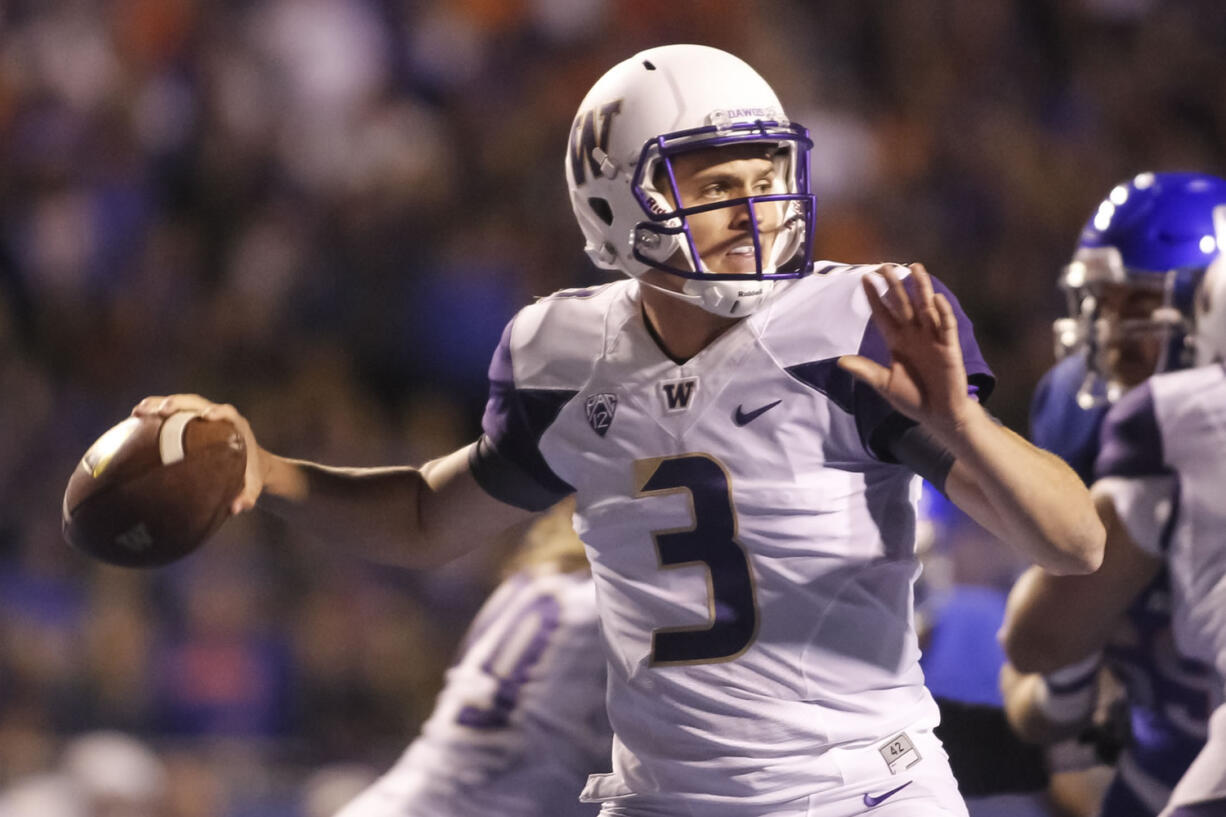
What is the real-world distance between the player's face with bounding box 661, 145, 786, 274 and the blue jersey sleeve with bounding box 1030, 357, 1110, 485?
56.5 inches

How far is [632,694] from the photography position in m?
2.43

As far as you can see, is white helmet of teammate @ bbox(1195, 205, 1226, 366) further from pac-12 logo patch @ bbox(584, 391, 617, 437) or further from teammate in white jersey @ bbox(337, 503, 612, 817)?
teammate in white jersey @ bbox(337, 503, 612, 817)

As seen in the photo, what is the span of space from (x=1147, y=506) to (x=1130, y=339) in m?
0.81

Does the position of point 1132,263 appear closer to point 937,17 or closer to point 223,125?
point 937,17

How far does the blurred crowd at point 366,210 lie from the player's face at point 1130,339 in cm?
253

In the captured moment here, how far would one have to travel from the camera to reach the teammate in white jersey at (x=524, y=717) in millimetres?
3363

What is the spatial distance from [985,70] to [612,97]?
16.8 ft

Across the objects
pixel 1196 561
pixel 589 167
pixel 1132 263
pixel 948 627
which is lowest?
pixel 948 627

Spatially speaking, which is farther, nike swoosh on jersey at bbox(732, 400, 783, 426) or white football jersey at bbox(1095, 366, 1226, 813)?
white football jersey at bbox(1095, 366, 1226, 813)

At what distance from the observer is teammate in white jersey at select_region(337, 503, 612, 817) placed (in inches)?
132

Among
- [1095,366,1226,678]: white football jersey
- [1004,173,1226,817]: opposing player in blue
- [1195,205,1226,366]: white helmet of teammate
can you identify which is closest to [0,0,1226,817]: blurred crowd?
[1004,173,1226,817]: opposing player in blue

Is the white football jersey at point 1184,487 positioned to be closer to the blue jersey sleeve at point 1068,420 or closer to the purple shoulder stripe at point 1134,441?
the purple shoulder stripe at point 1134,441

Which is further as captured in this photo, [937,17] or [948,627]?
[937,17]

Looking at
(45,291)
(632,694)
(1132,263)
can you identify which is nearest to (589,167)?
(632,694)
